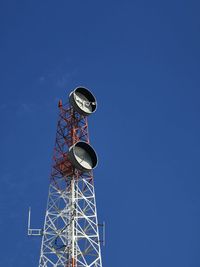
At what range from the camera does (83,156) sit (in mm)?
87312

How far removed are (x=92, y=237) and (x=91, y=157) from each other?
768 centimetres

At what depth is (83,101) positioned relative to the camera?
91.6m

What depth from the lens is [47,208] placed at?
86.5 meters

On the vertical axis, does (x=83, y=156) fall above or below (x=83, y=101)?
below

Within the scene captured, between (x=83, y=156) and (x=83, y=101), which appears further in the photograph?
(x=83, y=101)

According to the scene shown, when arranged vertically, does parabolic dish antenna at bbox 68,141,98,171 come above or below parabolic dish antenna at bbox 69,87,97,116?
below

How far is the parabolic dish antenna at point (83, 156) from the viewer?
86312 millimetres

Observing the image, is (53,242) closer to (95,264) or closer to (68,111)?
(95,264)

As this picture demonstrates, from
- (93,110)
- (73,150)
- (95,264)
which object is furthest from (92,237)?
(93,110)

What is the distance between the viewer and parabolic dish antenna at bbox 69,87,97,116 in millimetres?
90625

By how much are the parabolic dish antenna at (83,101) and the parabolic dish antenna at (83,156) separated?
17.0 feet

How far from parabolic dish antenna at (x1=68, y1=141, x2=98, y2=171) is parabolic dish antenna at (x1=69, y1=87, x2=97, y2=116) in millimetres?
5195

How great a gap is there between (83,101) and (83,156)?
6.74 meters

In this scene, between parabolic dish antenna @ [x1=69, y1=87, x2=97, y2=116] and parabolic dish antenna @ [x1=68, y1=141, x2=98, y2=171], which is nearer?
parabolic dish antenna @ [x1=68, y1=141, x2=98, y2=171]
